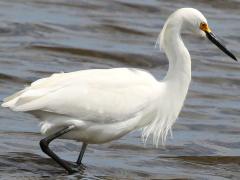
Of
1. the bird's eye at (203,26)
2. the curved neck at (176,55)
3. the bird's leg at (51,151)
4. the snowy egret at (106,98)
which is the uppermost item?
the bird's eye at (203,26)

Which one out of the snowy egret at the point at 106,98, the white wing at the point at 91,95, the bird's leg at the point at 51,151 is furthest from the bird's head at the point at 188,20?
the bird's leg at the point at 51,151

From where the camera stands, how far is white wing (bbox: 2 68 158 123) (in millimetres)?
9906

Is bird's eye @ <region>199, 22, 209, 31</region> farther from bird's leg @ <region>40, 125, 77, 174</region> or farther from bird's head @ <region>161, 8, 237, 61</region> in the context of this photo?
bird's leg @ <region>40, 125, 77, 174</region>

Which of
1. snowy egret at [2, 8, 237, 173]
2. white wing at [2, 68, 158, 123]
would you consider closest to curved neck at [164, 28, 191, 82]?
snowy egret at [2, 8, 237, 173]

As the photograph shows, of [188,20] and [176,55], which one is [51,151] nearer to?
[176,55]

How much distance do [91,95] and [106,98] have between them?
0.51 ft

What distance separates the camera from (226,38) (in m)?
19.2

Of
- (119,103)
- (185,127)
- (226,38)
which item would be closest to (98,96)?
(119,103)

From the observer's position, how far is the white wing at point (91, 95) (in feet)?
32.5

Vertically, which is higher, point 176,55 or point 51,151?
point 176,55

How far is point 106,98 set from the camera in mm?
10109

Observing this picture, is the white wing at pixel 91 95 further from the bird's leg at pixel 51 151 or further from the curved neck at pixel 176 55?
the curved neck at pixel 176 55

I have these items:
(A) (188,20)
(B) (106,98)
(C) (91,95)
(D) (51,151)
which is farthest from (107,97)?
(A) (188,20)

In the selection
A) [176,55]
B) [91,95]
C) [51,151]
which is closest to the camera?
[91,95]
